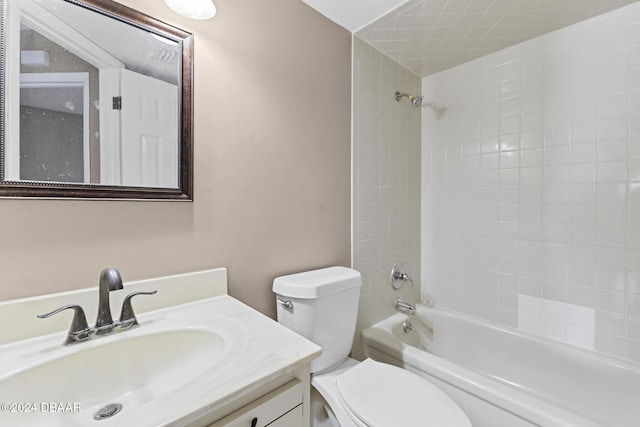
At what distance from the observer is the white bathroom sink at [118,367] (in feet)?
1.95

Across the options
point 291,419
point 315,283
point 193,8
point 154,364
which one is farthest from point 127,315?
point 193,8

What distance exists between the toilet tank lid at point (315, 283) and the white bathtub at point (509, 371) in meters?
0.49

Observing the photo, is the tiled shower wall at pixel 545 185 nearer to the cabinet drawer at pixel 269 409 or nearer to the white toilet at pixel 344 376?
the white toilet at pixel 344 376

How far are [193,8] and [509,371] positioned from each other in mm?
2396

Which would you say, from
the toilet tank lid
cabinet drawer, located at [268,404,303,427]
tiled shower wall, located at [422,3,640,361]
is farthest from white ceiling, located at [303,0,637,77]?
cabinet drawer, located at [268,404,303,427]

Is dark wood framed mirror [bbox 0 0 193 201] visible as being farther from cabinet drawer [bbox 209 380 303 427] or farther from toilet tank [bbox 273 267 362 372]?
cabinet drawer [bbox 209 380 303 427]

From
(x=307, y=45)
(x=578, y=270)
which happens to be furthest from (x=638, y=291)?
(x=307, y=45)

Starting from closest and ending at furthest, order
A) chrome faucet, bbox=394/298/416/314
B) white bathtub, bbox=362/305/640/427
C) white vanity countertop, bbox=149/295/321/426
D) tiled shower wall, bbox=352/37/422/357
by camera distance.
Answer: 1. white vanity countertop, bbox=149/295/321/426
2. white bathtub, bbox=362/305/640/427
3. tiled shower wall, bbox=352/37/422/357
4. chrome faucet, bbox=394/298/416/314

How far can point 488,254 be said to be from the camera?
1.89 m

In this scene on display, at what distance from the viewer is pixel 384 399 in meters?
1.03

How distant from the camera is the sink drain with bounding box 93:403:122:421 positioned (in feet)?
2.09

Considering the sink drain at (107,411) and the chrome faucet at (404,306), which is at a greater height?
the sink drain at (107,411)

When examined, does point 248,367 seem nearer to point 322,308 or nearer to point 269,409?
point 269,409

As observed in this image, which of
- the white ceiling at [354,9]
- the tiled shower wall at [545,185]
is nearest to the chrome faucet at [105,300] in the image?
the white ceiling at [354,9]
